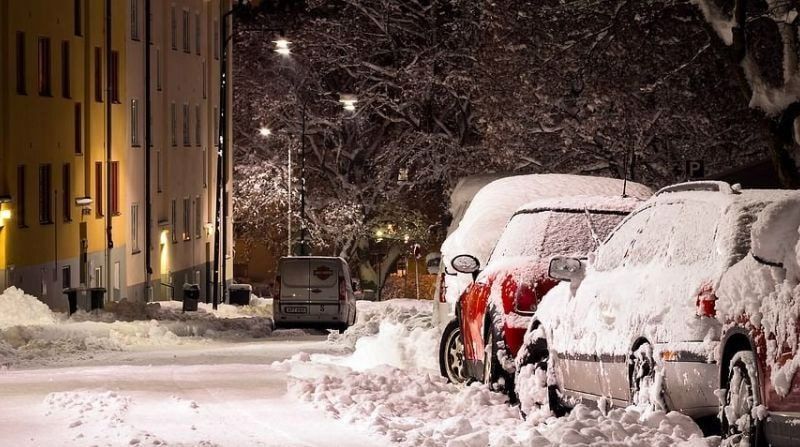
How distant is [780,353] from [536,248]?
589cm

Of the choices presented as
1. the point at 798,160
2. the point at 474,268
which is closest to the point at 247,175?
the point at 798,160

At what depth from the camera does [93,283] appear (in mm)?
46000

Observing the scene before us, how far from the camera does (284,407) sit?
14680 millimetres

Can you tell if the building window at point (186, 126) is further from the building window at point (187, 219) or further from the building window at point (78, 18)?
the building window at point (78, 18)

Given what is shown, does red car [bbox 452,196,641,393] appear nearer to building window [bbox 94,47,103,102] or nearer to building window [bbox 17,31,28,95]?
building window [bbox 17,31,28,95]

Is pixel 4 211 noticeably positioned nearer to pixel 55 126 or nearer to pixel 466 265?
pixel 55 126

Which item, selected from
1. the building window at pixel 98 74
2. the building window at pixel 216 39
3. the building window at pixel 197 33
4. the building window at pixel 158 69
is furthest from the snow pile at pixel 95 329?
the building window at pixel 216 39

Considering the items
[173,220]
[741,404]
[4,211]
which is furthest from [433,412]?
[173,220]

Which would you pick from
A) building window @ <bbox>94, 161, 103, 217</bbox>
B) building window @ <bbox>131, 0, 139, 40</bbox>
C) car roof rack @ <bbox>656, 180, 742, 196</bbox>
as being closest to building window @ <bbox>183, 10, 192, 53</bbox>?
building window @ <bbox>131, 0, 139, 40</bbox>

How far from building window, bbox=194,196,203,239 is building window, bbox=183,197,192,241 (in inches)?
37.9

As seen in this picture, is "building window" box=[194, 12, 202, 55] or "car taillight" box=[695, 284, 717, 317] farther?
"building window" box=[194, 12, 202, 55]

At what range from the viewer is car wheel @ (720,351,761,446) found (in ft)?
30.2

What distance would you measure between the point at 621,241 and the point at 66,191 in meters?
33.2

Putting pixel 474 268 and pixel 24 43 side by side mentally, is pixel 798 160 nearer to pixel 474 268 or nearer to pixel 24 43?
pixel 474 268
